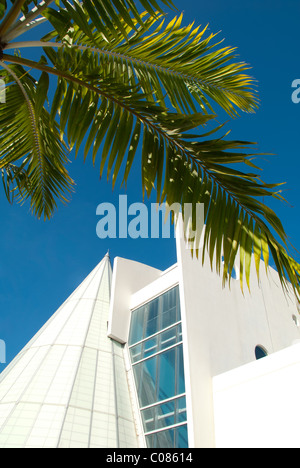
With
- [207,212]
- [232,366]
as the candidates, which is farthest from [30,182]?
[232,366]

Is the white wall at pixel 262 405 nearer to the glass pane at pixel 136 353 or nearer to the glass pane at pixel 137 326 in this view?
the glass pane at pixel 136 353

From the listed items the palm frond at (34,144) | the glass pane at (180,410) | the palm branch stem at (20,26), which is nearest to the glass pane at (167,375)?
the glass pane at (180,410)

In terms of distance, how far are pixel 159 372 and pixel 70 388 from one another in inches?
108

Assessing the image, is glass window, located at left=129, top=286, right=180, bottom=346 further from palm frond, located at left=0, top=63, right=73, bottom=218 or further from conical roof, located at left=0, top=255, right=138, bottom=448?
palm frond, located at left=0, top=63, right=73, bottom=218

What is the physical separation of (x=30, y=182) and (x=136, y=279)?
43.7ft

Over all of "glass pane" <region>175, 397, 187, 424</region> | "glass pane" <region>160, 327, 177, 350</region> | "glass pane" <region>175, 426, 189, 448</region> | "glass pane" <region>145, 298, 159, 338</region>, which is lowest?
"glass pane" <region>175, 426, 189, 448</region>

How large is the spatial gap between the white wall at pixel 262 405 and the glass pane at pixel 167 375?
1.28 metres

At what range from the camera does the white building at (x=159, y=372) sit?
9.82 m

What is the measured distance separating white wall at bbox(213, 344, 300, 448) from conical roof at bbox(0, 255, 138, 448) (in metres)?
2.83

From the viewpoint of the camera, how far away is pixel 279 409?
9.27m

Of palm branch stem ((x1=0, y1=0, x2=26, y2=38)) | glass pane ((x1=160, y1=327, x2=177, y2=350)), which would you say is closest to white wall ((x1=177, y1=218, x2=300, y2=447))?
glass pane ((x1=160, y1=327, x2=177, y2=350))

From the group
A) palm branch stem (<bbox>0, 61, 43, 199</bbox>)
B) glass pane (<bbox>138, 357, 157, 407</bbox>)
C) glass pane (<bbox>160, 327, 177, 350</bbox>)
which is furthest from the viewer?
glass pane (<bbox>160, 327, 177, 350</bbox>)

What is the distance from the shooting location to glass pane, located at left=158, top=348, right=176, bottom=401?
36.2ft

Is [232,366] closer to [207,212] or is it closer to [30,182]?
[30,182]
